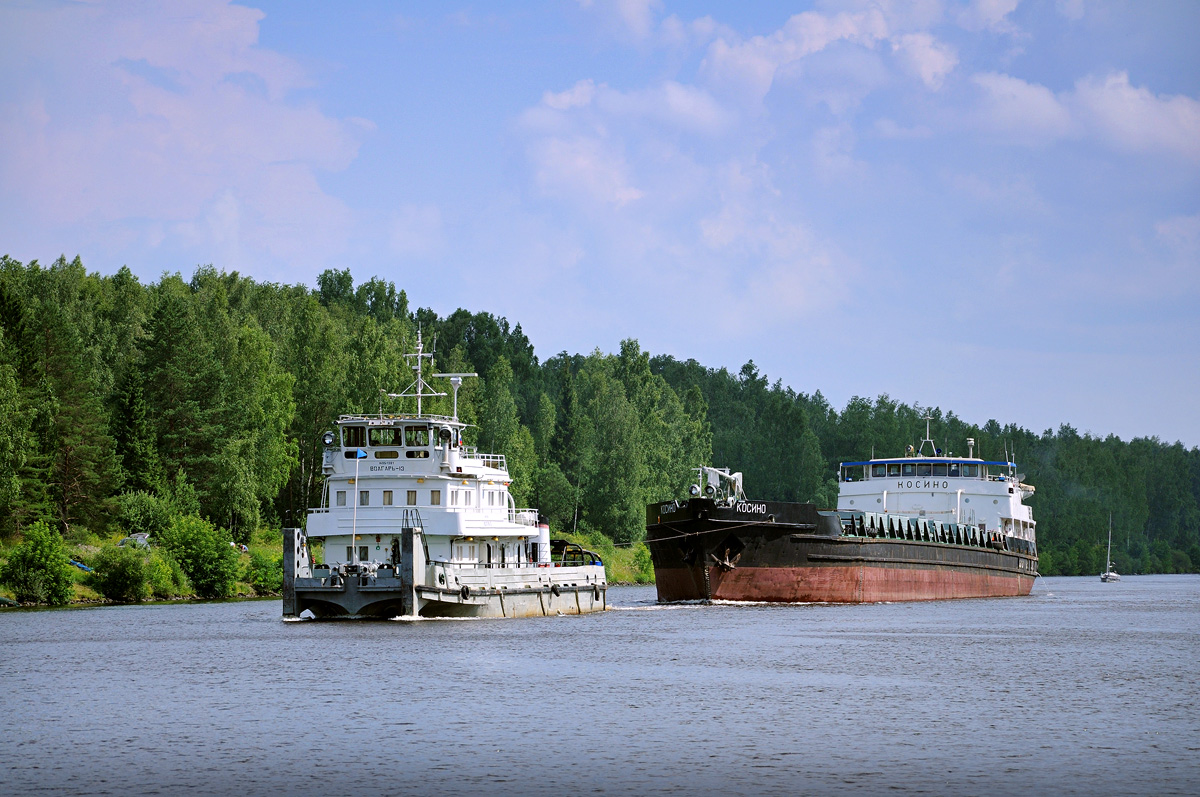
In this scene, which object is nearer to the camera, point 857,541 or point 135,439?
point 857,541

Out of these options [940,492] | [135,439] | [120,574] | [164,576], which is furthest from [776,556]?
[135,439]

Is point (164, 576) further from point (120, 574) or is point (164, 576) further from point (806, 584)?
point (806, 584)

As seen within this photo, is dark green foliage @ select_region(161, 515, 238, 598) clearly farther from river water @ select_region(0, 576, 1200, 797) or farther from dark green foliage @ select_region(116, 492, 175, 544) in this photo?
river water @ select_region(0, 576, 1200, 797)

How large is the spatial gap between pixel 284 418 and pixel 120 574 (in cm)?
2549

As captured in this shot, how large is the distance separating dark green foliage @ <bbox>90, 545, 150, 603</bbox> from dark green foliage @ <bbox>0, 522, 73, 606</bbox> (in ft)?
12.2

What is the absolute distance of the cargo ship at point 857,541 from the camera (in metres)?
58.0

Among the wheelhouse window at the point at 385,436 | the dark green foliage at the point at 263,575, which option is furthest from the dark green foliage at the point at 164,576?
the wheelhouse window at the point at 385,436

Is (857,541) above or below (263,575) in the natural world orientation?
above

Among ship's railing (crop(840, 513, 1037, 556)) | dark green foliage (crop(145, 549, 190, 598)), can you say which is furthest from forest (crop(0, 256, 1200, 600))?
ship's railing (crop(840, 513, 1037, 556))

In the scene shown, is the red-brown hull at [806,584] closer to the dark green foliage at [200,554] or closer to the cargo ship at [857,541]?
the cargo ship at [857,541]

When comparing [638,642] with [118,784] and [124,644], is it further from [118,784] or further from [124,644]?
[118,784]

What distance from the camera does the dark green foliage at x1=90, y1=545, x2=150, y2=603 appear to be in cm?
6438

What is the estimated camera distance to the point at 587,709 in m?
29.0

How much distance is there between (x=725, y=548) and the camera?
5797 centimetres
